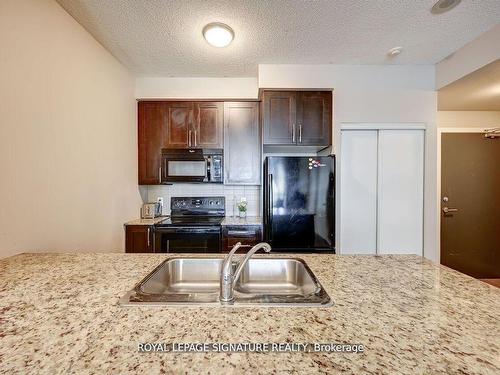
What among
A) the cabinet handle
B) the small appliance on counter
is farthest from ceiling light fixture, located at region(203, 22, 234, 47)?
the small appliance on counter

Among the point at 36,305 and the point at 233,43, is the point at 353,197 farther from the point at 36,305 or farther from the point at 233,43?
→ the point at 36,305

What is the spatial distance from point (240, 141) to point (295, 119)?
69 centimetres

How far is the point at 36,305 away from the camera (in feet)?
2.53

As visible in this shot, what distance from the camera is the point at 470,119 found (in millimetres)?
3307

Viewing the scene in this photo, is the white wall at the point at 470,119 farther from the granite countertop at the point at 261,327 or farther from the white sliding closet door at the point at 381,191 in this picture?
the granite countertop at the point at 261,327

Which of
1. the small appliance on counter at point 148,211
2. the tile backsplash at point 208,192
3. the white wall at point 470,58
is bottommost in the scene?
the small appliance on counter at point 148,211

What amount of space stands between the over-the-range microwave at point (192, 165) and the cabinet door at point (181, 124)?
107mm

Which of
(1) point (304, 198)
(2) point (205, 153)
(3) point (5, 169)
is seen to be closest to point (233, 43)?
(2) point (205, 153)

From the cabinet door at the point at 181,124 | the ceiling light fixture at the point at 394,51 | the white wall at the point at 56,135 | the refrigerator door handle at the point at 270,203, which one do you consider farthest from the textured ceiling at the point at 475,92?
the white wall at the point at 56,135

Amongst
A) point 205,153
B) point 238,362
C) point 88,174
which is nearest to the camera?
point 238,362

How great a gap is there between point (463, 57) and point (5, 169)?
367 cm

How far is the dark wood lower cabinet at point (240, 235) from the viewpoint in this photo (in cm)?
260

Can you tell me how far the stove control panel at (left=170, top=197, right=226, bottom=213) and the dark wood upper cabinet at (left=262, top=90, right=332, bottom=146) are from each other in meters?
1.10

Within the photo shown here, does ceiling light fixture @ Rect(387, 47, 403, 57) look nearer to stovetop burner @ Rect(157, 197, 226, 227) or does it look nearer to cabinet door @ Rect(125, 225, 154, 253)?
stovetop burner @ Rect(157, 197, 226, 227)
